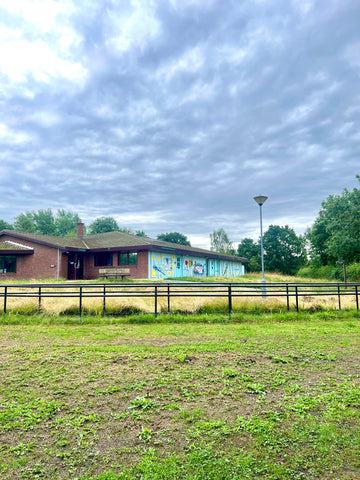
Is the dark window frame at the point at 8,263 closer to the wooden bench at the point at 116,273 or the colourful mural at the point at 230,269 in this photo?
the wooden bench at the point at 116,273

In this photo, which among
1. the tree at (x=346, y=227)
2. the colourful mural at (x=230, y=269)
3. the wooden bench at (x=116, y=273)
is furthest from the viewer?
the colourful mural at (x=230, y=269)

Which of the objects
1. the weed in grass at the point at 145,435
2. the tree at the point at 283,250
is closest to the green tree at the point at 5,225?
the tree at the point at 283,250

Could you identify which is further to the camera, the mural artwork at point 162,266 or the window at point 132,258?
the window at point 132,258

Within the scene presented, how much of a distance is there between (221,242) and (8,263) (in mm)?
49481

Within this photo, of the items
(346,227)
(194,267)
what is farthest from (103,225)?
(346,227)

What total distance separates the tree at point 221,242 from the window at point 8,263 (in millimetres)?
48249

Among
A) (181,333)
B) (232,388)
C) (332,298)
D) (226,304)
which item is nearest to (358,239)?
(332,298)

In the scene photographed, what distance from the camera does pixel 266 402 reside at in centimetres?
399

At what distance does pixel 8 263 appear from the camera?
28156mm

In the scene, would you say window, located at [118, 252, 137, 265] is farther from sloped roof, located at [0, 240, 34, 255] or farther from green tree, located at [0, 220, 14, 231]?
green tree, located at [0, 220, 14, 231]

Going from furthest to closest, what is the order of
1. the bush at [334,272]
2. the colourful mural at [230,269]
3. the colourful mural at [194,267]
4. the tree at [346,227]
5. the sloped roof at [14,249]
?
1. the colourful mural at [230,269]
2. the colourful mural at [194,267]
3. the bush at [334,272]
4. the tree at [346,227]
5. the sloped roof at [14,249]

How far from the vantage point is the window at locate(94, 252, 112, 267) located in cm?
2945

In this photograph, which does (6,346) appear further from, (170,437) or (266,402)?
(266,402)

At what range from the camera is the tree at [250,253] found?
5838 centimetres
